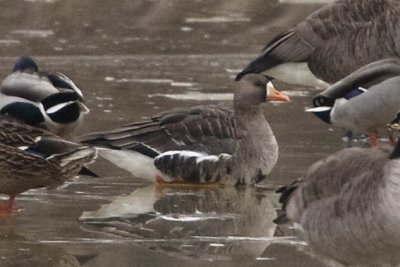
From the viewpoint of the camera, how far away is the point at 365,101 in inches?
441

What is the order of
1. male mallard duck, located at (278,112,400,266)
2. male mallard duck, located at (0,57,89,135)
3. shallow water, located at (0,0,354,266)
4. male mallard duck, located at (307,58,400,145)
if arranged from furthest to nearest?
male mallard duck, located at (0,57,89,135)
male mallard duck, located at (307,58,400,145)
shallow water, located at (0,0,354,266)
male mallard duck, located at (278,112,400,266)

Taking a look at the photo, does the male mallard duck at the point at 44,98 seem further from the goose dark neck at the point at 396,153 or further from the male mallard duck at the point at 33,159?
the goose dark neck at the point at 396,153

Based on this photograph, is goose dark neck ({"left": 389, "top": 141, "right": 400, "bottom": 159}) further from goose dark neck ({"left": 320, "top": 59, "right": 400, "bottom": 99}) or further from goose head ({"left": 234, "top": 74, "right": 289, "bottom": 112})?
goose dark neck ({"left": 320, "top": 59, "right": 400, "bottom": 99})

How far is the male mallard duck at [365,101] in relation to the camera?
438 inches

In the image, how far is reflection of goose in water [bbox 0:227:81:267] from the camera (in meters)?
7.76

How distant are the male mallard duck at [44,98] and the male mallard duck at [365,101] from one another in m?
2.14

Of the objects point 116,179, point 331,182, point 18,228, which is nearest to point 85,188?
point 116,179

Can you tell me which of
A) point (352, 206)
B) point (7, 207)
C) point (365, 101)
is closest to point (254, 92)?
A: point (365, 101)

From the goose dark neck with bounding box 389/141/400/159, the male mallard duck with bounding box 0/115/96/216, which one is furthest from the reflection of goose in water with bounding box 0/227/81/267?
the goose dark neck with bounding box 389/141/400/159

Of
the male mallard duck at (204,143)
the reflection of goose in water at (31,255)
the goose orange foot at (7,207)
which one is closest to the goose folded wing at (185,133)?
the male mallard duck at (204,143)

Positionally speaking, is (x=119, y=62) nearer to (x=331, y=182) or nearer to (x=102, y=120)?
(x=102, y=120)

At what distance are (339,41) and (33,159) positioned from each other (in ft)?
16.4

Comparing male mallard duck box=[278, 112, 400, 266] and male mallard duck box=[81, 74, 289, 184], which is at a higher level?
male mallard duck box=[81, 74, 289, 184]

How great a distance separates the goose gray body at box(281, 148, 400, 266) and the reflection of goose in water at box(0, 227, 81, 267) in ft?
4.43
